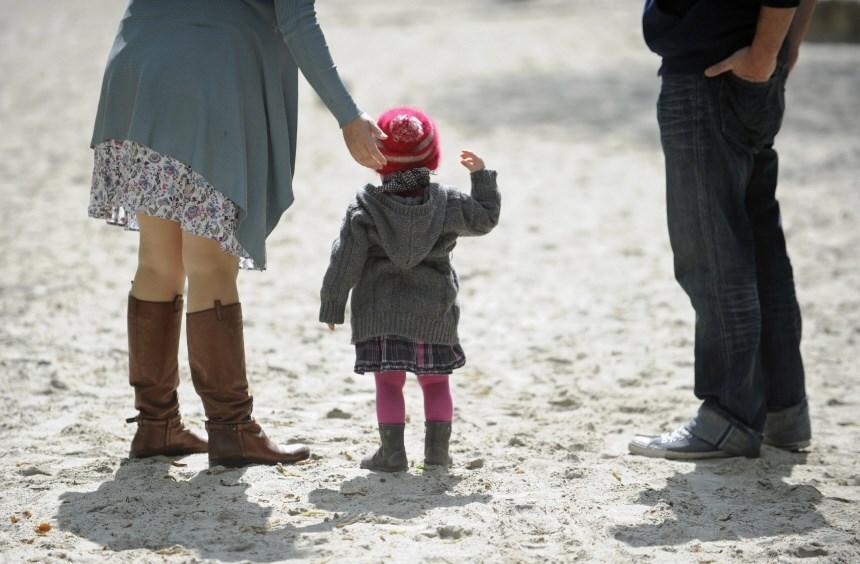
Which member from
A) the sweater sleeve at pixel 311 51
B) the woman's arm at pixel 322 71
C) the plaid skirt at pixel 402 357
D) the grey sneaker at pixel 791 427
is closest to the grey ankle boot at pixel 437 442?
the plaid skirt at pixel 402 357

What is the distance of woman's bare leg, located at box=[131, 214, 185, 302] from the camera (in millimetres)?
3326

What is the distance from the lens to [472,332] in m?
5.13

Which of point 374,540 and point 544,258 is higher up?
point 544,258

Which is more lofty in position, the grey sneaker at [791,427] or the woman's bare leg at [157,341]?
the woman's bare leg at [157,341]

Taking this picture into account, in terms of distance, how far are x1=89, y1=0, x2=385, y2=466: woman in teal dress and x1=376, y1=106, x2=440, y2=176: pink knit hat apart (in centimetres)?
13

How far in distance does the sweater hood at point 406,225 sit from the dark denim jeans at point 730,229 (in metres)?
0.75

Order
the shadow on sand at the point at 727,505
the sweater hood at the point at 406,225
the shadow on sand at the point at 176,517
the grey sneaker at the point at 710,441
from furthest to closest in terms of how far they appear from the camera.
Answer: the grey sneaker at the point at 710,441 → the sweater hood at the point at 406,225 → the shadow on sand at the point at 727,505 → the shadow on sand at the point at 176,517

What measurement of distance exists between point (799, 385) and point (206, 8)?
206 cm

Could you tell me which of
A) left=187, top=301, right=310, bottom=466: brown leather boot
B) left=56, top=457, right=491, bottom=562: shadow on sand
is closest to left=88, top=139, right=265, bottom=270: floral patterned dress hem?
left=187, top=301, right=310, bottom=466: brown leather boot

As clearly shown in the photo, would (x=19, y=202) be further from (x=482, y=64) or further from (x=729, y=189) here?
(x=482, y=64)

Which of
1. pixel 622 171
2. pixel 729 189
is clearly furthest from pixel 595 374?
pixel 622 171

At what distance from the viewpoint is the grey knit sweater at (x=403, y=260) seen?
3293 millimetres

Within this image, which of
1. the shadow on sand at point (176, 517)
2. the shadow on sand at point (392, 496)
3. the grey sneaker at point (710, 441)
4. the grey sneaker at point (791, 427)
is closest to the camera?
the shadow on sand at point (176, 517)

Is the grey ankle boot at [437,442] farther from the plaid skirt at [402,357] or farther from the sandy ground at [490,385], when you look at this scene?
the plaid skirt at [402,357]
